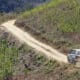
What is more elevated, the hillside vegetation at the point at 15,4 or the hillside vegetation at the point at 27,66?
the hillside vegetation at the point at 27,66

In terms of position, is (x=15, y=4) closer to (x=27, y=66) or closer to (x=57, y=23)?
(x=57, y=23)

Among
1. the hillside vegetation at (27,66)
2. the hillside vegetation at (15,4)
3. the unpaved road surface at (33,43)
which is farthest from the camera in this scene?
the hillside vegetation at (15,4)

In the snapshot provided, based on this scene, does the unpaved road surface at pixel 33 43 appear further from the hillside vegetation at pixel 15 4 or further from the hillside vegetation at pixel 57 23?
the hillside vegetation at pixel 15 4

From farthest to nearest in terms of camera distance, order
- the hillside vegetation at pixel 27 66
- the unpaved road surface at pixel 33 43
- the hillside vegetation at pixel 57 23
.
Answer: the hillside vegetation at pixel 57 23 < the unpaved road surface at pixel 33 43 < the hillside vegetation at pixel 27 66

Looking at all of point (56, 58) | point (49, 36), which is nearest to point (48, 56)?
point (56, 58)

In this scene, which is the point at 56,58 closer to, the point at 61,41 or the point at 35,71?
the point at 35,71

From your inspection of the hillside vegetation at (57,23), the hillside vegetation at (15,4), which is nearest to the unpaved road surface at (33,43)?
the hillside vegetation at (57,23)

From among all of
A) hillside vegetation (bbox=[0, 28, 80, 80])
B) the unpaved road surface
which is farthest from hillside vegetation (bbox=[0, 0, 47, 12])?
hillside vegetation (bbox=[0, 28, 80, 80])

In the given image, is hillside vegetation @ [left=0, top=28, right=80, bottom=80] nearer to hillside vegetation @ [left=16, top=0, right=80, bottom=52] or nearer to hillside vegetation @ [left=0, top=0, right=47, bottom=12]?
hillside vegetation @ [left=16, top=0, right=80, bottom=52]
